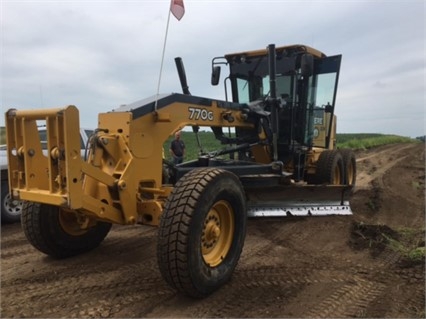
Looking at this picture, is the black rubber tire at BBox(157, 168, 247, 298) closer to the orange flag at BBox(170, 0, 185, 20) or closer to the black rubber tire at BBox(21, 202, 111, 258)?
the black rubber tire at BBox(21, 202, 111, 258)

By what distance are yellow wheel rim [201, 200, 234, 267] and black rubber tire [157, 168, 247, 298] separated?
0.37 feet

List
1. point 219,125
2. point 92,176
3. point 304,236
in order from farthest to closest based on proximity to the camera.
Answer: point 304,236 → point 219,125 → point 92,176

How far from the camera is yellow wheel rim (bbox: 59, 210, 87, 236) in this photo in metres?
4.95

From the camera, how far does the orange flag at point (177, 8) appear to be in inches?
185

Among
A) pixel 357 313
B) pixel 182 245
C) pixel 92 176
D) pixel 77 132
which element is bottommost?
pixel 357 313

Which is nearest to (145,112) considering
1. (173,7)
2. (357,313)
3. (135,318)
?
(173,7)

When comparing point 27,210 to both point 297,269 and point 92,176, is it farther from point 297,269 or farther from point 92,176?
point 297,269

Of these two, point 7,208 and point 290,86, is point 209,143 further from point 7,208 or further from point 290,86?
point 7,208

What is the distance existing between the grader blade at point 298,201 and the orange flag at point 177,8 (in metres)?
2.71

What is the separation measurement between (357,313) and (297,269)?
3.63 ft

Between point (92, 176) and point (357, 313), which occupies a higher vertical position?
point (92, 176)

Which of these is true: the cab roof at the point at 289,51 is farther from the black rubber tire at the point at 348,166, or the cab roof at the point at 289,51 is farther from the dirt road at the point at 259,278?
the dirt road at the point at 259,278

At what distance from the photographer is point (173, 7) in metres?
4.70

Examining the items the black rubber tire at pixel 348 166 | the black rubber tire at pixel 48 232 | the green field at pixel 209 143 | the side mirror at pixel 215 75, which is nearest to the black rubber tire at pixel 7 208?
the green field at pixel 209 143
